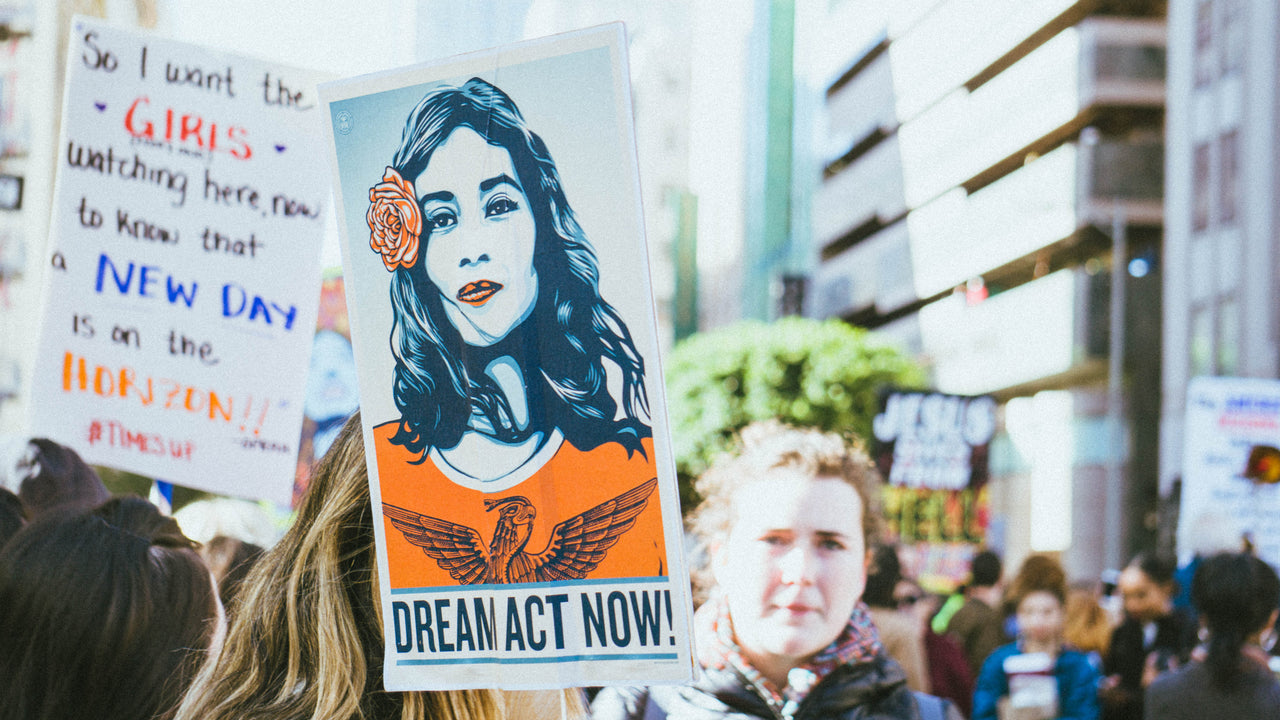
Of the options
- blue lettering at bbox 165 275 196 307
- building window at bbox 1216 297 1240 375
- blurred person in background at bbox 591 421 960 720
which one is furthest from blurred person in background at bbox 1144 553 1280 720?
building window at bbox 1216 297 1240 375

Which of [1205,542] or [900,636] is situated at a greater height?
[1205,542]

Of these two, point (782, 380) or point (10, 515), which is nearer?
point (10, 515)

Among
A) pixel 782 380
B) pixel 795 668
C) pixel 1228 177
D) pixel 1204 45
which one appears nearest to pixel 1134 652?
pixel 795 668

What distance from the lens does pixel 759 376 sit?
29.2 m

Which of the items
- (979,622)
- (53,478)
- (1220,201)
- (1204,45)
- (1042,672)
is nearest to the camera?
(53,478)

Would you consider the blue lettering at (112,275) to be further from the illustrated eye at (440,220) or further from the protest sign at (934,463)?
the protest sign at (934,463)

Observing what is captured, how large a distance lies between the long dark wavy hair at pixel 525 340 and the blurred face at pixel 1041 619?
405cm

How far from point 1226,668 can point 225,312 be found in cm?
318

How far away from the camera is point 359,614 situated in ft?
5.77

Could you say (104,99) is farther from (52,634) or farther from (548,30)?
(548,30)

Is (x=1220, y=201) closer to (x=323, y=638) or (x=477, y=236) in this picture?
(x=477, y=236)

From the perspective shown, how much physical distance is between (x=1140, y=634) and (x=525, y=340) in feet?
17.6

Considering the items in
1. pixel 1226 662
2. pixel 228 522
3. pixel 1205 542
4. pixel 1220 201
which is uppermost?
pixel 1220 201

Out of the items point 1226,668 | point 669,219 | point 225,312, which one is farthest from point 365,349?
point 669,219
